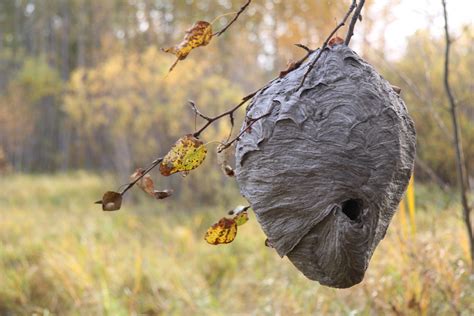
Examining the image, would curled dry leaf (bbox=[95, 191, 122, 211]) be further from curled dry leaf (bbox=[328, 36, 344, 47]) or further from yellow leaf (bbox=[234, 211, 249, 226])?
curled dry leaf (bbox=[328, 36, 344, 47])

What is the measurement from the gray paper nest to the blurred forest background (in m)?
1.89

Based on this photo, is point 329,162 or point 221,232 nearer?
point 329,162

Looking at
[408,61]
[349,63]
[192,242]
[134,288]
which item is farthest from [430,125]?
[349,63]

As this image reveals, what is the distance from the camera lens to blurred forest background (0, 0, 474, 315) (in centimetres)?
354

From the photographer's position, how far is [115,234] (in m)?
6.12

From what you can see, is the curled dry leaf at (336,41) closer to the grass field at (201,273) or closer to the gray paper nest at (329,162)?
the gray paper nest at (329,162)

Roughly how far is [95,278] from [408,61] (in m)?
5.14

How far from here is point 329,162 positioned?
100 centimetres

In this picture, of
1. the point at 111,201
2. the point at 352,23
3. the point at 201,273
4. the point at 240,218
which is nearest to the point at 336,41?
the point at 352,23

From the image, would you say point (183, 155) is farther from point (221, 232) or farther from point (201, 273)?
point (201, 273)

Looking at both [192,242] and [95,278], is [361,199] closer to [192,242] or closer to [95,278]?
[95,278]

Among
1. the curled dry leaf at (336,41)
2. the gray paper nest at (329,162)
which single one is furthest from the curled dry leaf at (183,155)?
the curled dry leaf at (336,41)

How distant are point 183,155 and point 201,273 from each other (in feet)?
13.2

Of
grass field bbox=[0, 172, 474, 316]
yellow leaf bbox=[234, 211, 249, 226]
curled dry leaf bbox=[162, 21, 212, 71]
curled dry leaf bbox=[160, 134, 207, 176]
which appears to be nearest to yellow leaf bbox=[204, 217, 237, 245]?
yellow leaf bbox=[234, 211, 249, 226]
